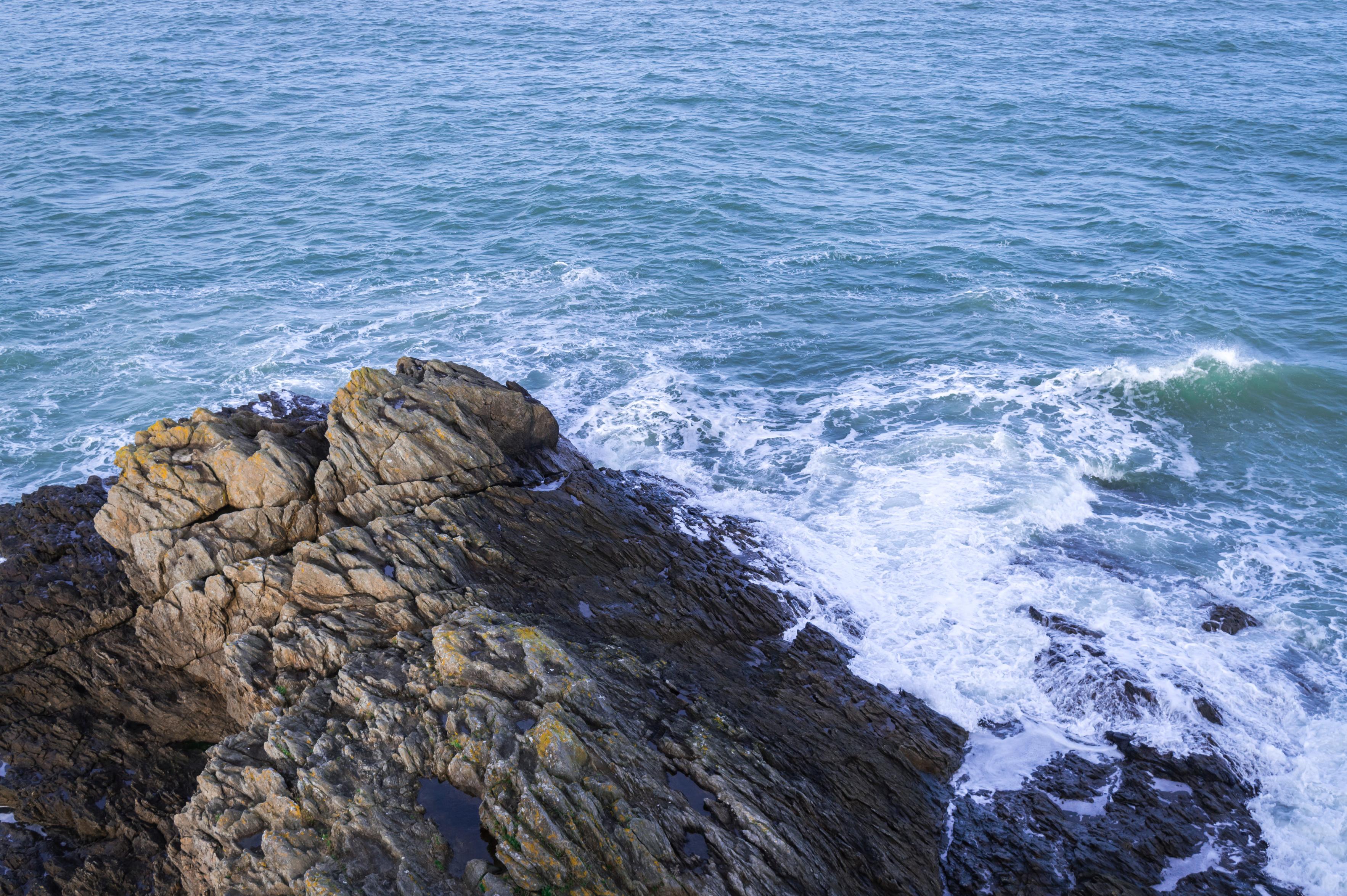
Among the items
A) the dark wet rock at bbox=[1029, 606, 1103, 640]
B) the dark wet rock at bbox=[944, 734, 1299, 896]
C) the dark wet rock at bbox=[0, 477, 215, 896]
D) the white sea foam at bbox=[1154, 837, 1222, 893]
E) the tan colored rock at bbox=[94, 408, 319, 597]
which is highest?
the tan colored rock at bbox=[94, 408, 319, 597]

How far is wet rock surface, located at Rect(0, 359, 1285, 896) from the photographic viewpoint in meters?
16.5

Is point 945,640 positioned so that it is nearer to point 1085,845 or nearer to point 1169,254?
point 1085,845

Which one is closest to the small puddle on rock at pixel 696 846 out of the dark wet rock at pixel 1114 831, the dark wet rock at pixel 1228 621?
the dark wet rock at pixel 1114 831

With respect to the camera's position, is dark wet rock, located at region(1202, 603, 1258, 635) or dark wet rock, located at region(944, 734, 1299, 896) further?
dark wet rock, located at region(1202, 603, 1258, 635)

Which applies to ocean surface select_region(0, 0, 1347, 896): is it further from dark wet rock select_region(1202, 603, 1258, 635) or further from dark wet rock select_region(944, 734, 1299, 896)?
dark wet rock select_region(944, 734, 1299, 896)

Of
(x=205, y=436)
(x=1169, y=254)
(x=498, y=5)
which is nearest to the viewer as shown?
(x=205, y=436)

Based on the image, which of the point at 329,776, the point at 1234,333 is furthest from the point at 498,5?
the point at 329,776

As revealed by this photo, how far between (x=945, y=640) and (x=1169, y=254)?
29214 mm

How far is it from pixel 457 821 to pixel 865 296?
104ft

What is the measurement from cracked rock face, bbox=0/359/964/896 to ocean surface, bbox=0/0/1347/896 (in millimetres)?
3867

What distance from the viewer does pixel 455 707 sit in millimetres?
17984

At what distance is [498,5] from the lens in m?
89.9

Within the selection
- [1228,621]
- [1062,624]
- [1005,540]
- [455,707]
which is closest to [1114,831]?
[1062,624]

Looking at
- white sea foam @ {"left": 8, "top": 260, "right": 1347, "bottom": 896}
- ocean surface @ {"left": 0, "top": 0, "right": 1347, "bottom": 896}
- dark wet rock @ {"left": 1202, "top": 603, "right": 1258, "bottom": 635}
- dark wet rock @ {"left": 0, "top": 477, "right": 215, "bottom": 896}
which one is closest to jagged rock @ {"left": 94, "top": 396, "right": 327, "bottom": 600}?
dark wet rock @ {"left": 0, "top": 477, "right": 215, "bottom": 896}
